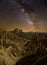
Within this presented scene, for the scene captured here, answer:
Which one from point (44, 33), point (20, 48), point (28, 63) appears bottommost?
point (28, 63)

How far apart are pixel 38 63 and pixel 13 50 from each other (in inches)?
308

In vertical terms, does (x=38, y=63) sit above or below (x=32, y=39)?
below

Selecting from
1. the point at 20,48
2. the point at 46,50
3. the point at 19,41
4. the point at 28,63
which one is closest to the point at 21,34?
the point at 19,41

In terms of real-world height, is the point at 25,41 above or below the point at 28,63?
above

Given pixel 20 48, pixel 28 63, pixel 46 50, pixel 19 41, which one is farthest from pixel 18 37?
pixel 28 63

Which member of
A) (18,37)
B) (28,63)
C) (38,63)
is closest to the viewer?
(38,63)

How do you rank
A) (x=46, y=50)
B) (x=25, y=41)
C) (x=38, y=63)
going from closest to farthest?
(x=38, y=63)
(x=46, y=50)
(x=25, y=41)

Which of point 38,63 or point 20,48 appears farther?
point 20,48

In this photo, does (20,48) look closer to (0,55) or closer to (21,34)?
(0,55)

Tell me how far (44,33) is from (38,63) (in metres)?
13.4

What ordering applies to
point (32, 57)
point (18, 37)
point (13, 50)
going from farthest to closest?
point (18, 37)
point (13, 50)
point (32, 57)

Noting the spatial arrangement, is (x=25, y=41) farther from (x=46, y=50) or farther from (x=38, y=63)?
(x=38, y=63)

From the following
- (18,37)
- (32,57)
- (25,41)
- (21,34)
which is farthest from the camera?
(21,34)

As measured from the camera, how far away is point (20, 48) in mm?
28828
